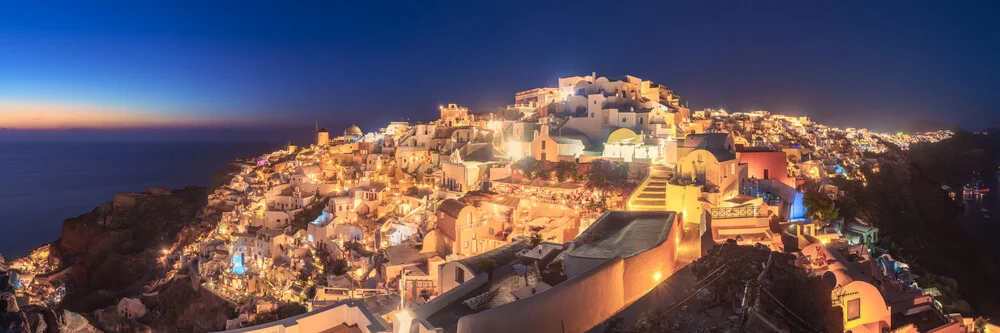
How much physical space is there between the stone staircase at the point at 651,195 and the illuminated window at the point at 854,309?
215 inches

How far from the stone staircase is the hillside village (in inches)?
2.6

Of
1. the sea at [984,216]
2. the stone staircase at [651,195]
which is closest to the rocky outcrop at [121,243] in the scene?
the stone staircase at [651,195]

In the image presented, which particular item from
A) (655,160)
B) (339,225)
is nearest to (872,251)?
(655,160)

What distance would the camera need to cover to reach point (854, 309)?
9.52 meters

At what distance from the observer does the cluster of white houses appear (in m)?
7.98

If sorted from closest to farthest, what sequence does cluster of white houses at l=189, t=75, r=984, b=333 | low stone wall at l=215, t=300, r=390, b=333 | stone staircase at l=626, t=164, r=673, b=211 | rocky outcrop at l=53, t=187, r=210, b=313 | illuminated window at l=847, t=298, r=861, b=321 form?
low stone wall at l=215, t=300, r=390, b=333, cluster of white houses at l=189, t=75, r=984, b=333, illuminated window at l=847, t=298, r=861, b=321, stone staircase at l=626, t=164, r=673, b=211, rocky outcrop at l=53, t=187, r=210, b=313

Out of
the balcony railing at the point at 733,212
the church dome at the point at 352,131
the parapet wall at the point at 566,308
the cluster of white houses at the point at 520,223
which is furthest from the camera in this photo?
the church dome at the point at 352,131

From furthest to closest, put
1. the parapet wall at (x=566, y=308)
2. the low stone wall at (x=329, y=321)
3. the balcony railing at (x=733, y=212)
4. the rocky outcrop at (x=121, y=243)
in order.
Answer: the rocky outcrop at (x=121, y=243) < the balcony railing at (x=733, y=212) < the low stone wall at (x=329, y=321) < the parapet wall at (x=566, y=308)

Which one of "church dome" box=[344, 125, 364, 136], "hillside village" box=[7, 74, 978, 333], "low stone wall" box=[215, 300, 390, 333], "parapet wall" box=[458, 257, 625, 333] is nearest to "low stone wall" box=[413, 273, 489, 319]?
"hillside village" box=[7, 74, 978, 333]

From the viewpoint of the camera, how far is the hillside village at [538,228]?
309 inches

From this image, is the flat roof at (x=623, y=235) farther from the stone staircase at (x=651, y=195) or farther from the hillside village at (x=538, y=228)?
the stone staircase at (x=651, y=195)

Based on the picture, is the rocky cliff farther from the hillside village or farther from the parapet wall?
the parapet wall

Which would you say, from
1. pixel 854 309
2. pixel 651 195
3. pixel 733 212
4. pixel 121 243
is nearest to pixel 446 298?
pixel 854 309

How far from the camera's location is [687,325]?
5980mm
